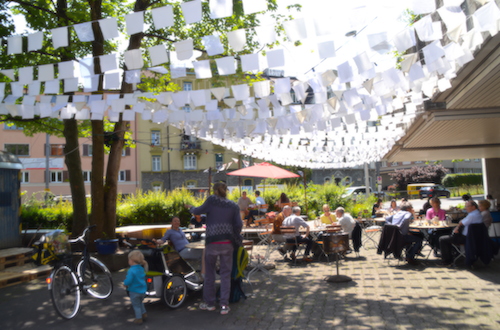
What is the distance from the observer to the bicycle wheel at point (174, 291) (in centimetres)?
568

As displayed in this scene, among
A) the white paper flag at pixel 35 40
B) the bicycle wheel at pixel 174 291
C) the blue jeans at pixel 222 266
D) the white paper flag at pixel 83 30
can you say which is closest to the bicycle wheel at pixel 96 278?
the bicycle wheel at pixel 174 291

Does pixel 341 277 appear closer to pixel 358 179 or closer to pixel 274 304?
pixel 274 304

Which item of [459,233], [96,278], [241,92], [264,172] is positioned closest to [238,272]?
[96,278]

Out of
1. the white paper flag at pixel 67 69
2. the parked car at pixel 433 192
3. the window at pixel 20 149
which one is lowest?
the parked car at pixel 433 192

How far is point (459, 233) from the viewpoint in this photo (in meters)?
7.98

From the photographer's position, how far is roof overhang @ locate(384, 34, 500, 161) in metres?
4.90

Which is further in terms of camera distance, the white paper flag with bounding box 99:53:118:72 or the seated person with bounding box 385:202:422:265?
the seated person with bounding box 385:202:422:265

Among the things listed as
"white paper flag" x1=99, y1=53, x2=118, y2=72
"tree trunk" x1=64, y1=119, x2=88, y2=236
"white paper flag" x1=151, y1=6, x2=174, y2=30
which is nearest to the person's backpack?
"white paper flag" x1=99, y1=53, x2=118, y2=72

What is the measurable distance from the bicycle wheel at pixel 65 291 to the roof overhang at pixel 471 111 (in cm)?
539

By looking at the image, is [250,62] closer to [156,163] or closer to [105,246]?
[105,246]

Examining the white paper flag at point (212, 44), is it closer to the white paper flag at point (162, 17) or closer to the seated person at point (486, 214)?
the white paper flag at point (162, 17)

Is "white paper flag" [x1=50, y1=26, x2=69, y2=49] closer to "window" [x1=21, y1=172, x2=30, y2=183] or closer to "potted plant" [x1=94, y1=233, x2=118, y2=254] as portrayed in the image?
"potted plant" [x1=94, y1=233, x2=118, y2=254]

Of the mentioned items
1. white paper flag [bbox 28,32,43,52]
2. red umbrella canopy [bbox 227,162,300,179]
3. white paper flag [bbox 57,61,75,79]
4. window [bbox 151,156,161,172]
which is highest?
window [bbox 151,156,161,172]

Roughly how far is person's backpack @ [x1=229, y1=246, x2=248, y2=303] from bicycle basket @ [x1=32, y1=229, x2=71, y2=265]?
7.21 feet
